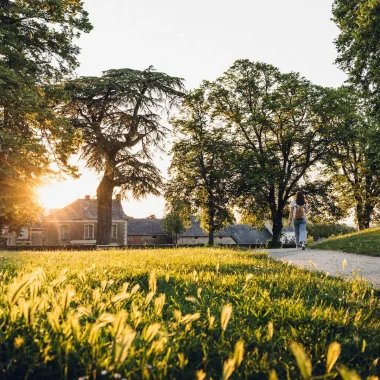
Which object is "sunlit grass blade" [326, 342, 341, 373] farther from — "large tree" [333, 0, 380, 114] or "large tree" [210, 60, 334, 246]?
"large tree" [210, 60, 334, 246]

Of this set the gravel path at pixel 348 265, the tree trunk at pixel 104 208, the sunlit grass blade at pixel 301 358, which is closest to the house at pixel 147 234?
the tree trunk at pixel 104 208

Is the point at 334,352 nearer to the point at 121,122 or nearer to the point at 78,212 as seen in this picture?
the point at 121,122

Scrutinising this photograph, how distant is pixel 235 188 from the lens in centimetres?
3622

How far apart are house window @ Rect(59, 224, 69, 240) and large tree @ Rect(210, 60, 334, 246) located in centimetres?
4016

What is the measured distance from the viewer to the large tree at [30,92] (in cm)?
1841

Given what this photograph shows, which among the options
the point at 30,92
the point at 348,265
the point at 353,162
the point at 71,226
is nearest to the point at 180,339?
the point at 348,265

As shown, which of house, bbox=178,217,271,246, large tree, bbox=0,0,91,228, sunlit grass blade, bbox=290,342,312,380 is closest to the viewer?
sunlit grass blade, bbox=290,342,312,380

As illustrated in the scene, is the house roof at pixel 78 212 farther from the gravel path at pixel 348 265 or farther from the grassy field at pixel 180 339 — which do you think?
the grassy field at pixel 180 339

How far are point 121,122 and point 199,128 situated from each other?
479 inches

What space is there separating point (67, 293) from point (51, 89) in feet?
69.5

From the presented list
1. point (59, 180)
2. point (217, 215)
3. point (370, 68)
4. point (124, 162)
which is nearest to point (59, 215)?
point (217, 215)

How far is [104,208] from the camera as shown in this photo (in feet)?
101

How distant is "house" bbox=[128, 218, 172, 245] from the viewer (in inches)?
3172

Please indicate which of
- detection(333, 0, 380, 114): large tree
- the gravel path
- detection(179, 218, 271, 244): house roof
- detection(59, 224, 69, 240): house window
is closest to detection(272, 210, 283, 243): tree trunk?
detection(333, 0, 380, 114): large tree
